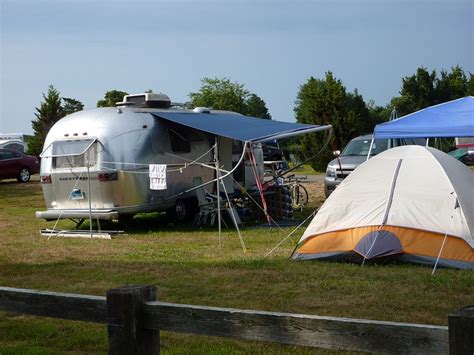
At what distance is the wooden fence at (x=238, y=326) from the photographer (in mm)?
3049

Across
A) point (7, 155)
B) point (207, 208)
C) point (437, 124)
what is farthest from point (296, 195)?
point (7, 155)

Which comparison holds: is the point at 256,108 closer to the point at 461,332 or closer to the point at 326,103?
the point at 326,103

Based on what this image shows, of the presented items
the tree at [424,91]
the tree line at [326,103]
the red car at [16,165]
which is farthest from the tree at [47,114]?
the tree at [424,91]

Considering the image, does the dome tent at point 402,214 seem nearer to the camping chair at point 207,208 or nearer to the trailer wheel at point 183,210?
the camping chair at point 207,208

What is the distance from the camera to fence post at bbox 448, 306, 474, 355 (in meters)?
2.89

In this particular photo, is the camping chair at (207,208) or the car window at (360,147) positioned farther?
the car window at (360,147)

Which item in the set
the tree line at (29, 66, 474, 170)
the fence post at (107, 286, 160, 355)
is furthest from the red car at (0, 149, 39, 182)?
the fence post at (107, 286, 160, 355)

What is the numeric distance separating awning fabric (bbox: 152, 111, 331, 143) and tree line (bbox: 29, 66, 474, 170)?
1959 mm

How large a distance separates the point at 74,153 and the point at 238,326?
428 inches

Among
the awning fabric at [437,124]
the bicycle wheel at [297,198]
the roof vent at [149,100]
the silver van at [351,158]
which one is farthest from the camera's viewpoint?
the bicycle wheel at [297,198]

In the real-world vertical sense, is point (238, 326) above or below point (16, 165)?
below

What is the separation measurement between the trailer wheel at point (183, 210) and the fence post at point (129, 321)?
1103cm

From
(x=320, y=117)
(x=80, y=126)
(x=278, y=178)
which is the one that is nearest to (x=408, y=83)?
(x=320, y=117)

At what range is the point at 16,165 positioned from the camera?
2795cm
